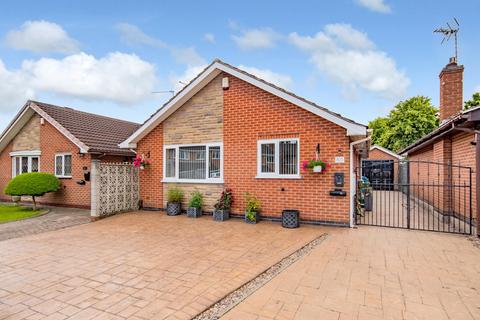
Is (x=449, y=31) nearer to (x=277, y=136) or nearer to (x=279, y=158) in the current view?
(x=277, y=136)

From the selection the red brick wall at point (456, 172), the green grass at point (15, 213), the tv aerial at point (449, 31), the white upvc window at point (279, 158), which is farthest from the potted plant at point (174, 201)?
the tv aerial at point (449, 31)

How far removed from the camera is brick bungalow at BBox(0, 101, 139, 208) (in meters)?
13.6

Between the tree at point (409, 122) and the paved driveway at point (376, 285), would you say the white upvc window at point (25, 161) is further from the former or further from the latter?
the tree at point (409, 122)

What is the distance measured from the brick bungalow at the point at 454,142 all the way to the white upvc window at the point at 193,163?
7538 millimetres

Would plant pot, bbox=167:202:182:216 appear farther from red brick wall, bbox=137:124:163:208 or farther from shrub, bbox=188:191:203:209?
red brick wall, bbox=137:124:163:208

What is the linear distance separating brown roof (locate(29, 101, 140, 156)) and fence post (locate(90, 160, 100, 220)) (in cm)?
253

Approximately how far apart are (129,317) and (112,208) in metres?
8.69

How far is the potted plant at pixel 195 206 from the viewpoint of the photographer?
34.9ft

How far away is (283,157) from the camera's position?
9.80 m

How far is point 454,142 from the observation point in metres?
10.3

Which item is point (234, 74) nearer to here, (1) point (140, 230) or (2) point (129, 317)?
(1) point (140, 230)

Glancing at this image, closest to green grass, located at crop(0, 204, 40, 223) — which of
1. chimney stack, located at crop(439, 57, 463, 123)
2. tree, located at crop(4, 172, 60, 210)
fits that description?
tree, located at crop(4, 172, 60, 210)

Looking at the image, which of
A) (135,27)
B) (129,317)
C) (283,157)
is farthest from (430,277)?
(135,27)

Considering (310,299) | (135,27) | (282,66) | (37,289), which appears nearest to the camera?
(310,299)
